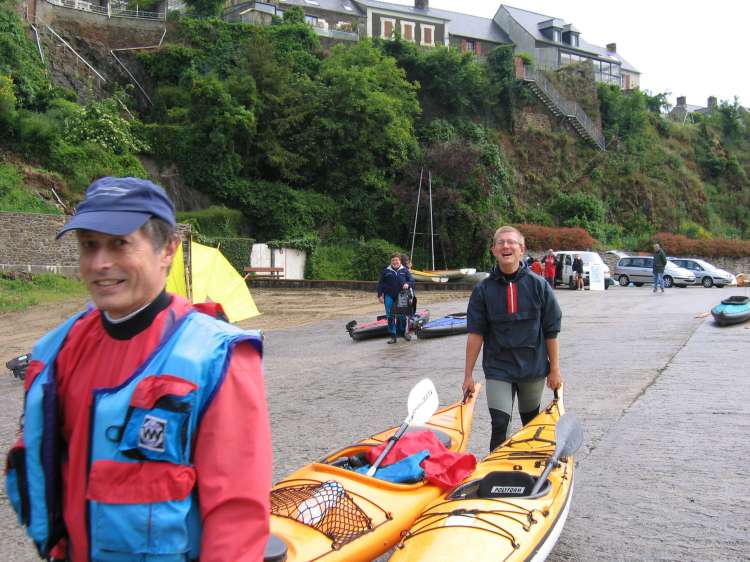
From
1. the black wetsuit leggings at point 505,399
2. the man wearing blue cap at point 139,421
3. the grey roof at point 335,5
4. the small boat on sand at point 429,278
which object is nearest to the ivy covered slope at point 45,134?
the small boat on sand at point 429,278

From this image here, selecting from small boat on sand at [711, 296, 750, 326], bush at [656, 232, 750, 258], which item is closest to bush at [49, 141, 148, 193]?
small boat on sand at [711, 296, 750, 326]

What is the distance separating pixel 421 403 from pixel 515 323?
0.92 meters

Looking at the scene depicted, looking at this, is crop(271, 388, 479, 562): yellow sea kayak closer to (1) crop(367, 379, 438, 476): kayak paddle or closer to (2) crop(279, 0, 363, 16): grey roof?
(1) crop(367, 379, 438, 476): kayak paddle

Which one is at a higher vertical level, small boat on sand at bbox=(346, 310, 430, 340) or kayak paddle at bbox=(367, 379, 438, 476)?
kayak paddle at bbox=(367, 379, 438, 476)

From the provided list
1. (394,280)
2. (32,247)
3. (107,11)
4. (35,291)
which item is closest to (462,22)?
(107,11)

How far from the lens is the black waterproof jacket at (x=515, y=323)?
184 inches

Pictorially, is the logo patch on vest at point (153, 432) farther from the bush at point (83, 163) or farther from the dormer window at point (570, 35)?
the dormer window at point (570, 35)

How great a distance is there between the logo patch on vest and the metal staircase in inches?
1883

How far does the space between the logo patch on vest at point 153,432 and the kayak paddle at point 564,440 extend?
9.48 ft

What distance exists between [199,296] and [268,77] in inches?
1071

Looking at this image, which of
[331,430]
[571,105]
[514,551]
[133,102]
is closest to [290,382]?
[331,430]

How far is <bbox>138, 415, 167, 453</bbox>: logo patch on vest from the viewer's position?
164 cm

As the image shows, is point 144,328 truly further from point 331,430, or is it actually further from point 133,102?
point 133,102

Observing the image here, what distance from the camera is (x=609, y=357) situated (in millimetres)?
10633
